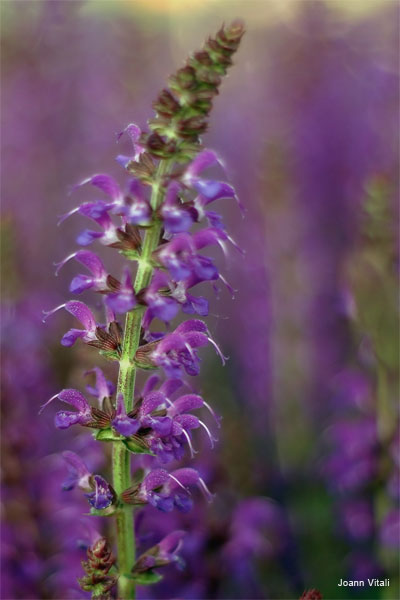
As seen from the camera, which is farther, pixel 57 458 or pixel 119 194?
pixel 57 458

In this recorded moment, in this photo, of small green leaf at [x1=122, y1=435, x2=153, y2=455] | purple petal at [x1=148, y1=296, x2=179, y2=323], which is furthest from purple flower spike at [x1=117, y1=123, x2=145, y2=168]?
small green leaf at [x1=122, y1=435, x2=153, y2=455]

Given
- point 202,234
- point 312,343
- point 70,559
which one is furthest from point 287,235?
point 202,234

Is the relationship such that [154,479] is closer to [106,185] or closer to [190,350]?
[190,350]

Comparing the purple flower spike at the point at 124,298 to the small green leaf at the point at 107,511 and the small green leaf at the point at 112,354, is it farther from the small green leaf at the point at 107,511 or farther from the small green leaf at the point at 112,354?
the small green leaf at the point at 107,511

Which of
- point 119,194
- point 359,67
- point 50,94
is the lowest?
point 119,194

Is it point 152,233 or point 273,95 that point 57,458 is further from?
point 273,95

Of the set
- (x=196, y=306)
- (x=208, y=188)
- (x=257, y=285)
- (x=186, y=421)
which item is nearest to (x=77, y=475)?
(x=186, y=421)

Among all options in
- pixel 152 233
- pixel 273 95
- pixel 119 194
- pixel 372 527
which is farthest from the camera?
pixel 273 95
